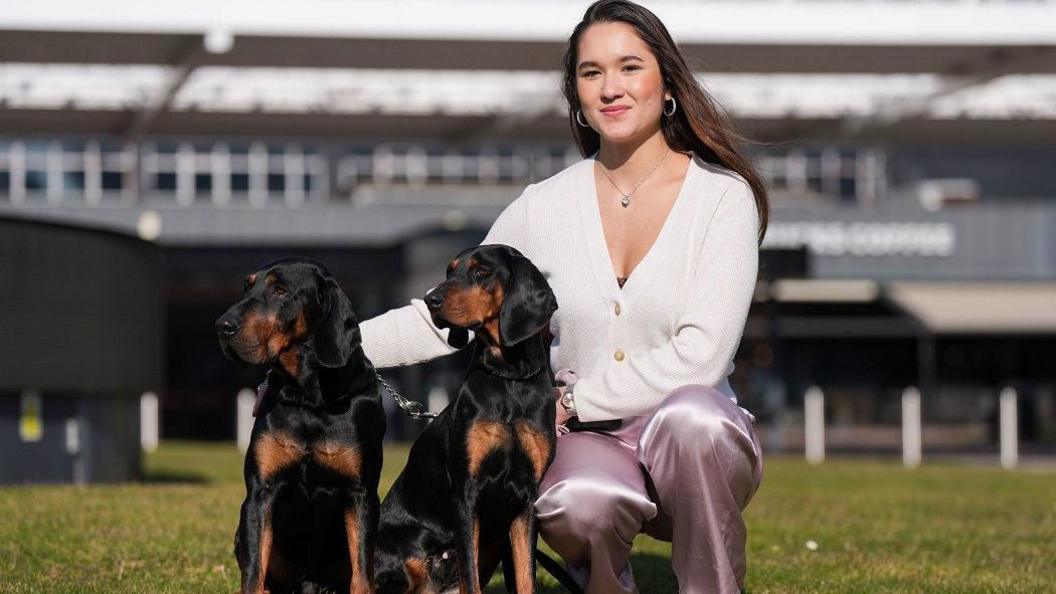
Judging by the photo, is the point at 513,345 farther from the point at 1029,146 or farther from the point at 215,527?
the point at 1029,146

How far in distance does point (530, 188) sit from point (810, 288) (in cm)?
2191

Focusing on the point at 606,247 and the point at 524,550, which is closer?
the point at 524,550

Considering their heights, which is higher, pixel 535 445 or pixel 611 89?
pixel 611 89

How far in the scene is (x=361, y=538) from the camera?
4.57 metres

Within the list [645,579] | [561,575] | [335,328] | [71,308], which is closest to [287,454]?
[335,328]

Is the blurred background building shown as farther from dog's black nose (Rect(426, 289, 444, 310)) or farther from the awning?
dog's black nose (Rect(426, 289, 444, 310))

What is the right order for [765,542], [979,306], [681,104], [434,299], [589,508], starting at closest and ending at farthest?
[434,299] → [589,508] → [681,104] → [765,542] → [979,306]

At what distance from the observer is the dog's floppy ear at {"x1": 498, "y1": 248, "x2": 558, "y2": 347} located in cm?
450

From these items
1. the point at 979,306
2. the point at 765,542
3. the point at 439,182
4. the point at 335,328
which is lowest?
the point at 765,542

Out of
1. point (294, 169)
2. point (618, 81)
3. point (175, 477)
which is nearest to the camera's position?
point (618, 81)

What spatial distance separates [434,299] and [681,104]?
1195mm

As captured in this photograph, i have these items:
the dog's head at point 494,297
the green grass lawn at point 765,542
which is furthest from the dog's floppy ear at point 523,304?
the green grass lawn at point 765,542

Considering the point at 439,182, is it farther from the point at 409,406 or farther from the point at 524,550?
the point at 524,550

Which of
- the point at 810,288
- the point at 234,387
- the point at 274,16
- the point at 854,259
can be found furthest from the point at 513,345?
the point at 234,387
